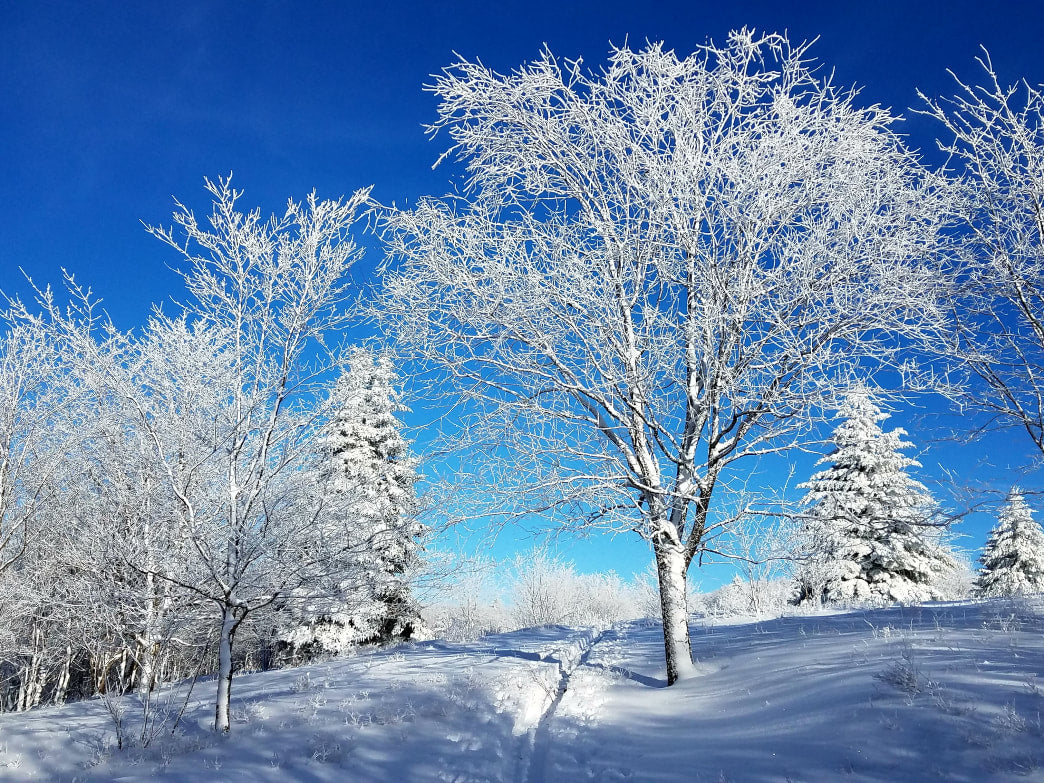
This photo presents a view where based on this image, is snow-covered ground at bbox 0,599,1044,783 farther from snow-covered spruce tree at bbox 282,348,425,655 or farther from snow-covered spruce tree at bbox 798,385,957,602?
snow-covered spruce tree at bbox 798,385,957,602

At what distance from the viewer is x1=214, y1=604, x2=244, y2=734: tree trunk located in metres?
6.32

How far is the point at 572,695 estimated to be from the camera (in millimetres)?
7152

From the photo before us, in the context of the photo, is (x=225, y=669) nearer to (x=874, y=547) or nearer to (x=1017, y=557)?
(x=874, y=547)

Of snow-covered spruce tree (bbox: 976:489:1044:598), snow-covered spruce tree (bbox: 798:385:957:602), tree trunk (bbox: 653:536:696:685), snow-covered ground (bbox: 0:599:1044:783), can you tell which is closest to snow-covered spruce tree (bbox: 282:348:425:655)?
snow-covered ground (bbox: 0:599:1044:783)

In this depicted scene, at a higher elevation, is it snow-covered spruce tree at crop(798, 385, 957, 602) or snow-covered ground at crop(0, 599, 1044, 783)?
snow-covered spruce tree at crop(798, 385, 957, 602)

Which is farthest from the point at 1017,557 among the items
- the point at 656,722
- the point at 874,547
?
the point at 656,722

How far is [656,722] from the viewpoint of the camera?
5.72m

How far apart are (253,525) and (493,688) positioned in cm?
377

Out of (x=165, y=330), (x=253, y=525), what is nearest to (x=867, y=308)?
(x=253, y=525)

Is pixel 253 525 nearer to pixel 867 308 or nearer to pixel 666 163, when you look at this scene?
pixel 666 163

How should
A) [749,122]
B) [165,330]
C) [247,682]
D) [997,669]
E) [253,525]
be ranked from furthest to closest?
[247,682] < [165,330] < [749,122] < [253,525] < [997,669]

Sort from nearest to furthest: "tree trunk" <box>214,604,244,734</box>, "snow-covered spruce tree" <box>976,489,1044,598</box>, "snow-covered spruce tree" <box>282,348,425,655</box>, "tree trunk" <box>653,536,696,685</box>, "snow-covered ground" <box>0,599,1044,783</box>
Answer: "snow-covered ground" <box>0,599,1044,783</box>
"tree trunk" <box>214,604,244,734</box>
"tree trunk" <box>653,536,696,685</box>
"snow-covered spruce tree" <box>282,348,425,655</box>
"snow-covered spruce tree" <box>976,489,1044,598</box>

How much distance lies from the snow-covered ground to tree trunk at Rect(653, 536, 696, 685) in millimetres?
310

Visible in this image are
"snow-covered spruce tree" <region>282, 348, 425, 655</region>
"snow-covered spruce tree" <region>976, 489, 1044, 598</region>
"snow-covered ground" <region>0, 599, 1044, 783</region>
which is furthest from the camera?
"snow-covered spruce tree" <region>976, 489, 1044, 598</region>
